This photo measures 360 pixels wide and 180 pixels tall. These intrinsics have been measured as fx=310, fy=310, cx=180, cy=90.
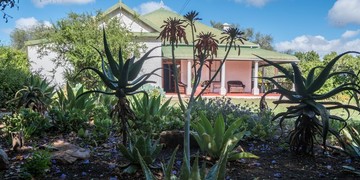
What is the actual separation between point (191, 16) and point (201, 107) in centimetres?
371

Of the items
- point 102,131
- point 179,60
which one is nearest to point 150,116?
point 102,131

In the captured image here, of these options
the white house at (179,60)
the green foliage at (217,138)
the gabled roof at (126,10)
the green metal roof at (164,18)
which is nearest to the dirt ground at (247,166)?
the green foliage at (217,138)

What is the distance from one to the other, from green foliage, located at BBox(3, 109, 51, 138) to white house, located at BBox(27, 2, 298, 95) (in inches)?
431

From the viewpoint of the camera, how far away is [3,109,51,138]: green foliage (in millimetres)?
4379

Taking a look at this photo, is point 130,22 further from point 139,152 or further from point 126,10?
point 139,152

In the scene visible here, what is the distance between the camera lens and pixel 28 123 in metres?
4.79

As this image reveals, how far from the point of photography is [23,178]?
291 cm

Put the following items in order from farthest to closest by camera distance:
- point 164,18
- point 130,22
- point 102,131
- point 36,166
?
1. point 164,18
2. point 130,22
3. point 102,131
4. point 36,166

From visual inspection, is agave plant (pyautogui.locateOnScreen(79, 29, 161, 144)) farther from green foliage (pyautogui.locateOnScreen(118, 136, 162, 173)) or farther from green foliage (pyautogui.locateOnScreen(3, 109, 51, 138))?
green foliage (pyautogui.locateOnScreen(3, 109, 51, 138))

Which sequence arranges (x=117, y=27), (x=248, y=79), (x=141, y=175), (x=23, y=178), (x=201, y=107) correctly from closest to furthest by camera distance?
(x=23, y=178), (x=141, y=175), (x=201, y=107), (x=117, y=27), (x=248, y=79)

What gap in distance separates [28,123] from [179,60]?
17253 mm

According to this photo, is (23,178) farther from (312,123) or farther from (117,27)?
(117,27)

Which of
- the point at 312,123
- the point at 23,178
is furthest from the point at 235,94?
the point at 23,178

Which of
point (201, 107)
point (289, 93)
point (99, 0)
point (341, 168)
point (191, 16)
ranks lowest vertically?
point (341, 168)
